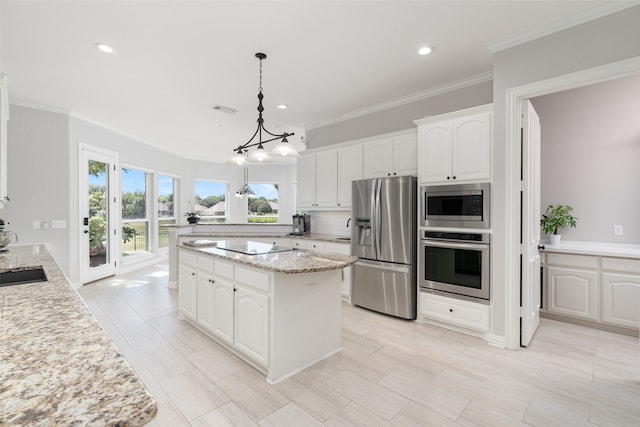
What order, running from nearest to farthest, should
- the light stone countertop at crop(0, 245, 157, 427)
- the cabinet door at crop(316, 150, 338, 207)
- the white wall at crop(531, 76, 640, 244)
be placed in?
the light stone countertop at crop(0, 245, 157, 427)
the white wall at crop(531, 76, 640, 244)
the cabinet door at crop(316, 150, 338, 207)

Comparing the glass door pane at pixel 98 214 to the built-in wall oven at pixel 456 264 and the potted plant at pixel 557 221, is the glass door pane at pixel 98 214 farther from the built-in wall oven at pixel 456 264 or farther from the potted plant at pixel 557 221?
the potted plant at pixel 557 221

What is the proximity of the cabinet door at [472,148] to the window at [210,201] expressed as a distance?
728cm

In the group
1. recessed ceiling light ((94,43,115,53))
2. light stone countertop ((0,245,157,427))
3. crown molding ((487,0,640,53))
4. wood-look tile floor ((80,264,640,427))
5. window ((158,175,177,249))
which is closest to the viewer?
light stone countertop ((0,245,157,427))

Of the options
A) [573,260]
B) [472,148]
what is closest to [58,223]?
[472,148]

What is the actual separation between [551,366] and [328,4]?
337 centimetres

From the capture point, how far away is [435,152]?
3332mm

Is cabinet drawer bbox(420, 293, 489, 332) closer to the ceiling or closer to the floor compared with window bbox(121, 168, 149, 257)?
closer to the floor

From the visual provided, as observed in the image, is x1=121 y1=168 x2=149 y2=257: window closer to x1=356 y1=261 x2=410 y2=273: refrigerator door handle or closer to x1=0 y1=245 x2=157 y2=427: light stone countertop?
x1=356 y1=261 x2=410 y2=273: refrigerator door handle

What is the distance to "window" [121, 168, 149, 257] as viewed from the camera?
628 centimetres

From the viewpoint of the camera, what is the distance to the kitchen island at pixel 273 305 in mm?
2275

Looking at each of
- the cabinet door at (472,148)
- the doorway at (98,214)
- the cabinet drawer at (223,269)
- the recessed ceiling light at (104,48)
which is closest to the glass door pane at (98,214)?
A: the doorway at (98,214)

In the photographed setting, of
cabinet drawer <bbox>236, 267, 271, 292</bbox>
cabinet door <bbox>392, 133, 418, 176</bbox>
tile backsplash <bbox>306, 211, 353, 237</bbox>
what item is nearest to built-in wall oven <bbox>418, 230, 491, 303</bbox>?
cabinet door <bbox>392, 133, 418, 176</bbox>

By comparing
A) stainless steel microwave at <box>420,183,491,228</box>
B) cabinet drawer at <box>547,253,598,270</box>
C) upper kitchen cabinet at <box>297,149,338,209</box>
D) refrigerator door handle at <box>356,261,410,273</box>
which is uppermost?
upper kitchen cabinet at <box>297,149,338,209</box>

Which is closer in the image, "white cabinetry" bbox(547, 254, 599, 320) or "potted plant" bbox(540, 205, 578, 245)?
"white cabinetry" bbox(547, 254, 599, 320)
